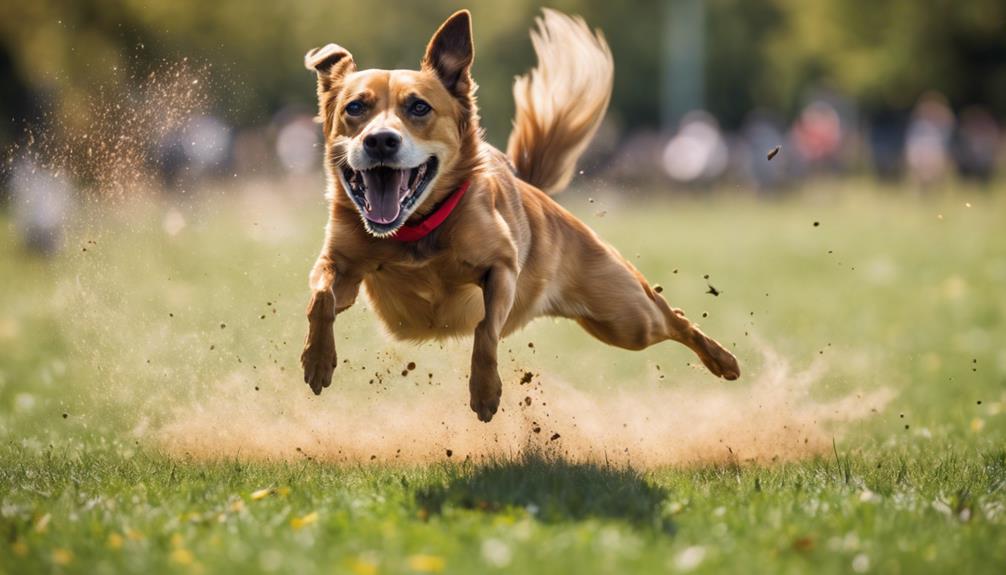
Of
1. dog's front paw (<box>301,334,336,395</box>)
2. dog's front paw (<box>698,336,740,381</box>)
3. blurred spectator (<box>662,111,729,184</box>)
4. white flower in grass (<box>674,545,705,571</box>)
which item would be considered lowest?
blurred spectator (<box>662,111,729,184</box>)

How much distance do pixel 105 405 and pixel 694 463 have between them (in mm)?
3321

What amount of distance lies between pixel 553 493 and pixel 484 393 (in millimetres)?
671

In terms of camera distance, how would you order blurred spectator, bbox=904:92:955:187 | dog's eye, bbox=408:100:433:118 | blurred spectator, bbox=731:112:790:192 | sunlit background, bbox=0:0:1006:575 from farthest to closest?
blurred spectator, bbox=731:112:790:192
blurred spectator, bbox=904:92:955:187
dog's eye, bbox=408:100:433:118
sunlit background, bbox=0:0:1006:575

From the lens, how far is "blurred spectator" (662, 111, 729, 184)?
34.7m

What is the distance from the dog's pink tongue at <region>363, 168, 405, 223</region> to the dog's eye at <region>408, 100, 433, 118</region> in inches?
10.0

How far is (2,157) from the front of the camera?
1912cm

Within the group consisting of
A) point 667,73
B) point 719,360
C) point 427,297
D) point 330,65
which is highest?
point 330,65

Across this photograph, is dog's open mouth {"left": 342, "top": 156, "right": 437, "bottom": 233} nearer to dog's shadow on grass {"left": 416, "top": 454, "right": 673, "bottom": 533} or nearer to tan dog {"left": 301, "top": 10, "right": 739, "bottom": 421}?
tan dog {"left": 301, "top": 10, "right": 739, "bottom": 421}

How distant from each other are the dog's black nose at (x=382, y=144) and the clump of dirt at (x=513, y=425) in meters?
1.36

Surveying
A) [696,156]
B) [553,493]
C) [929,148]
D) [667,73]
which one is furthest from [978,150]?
[553,493]

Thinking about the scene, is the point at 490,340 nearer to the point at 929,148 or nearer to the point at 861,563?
the point at 861,563

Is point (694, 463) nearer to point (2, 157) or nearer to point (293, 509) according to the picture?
point (293, 509)

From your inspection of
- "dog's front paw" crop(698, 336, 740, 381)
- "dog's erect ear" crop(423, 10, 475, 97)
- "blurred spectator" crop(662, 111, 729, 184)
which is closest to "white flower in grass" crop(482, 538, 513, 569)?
"dog's erect ear" crop(423, 10, 475, 97)

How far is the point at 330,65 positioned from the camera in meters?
5.64
